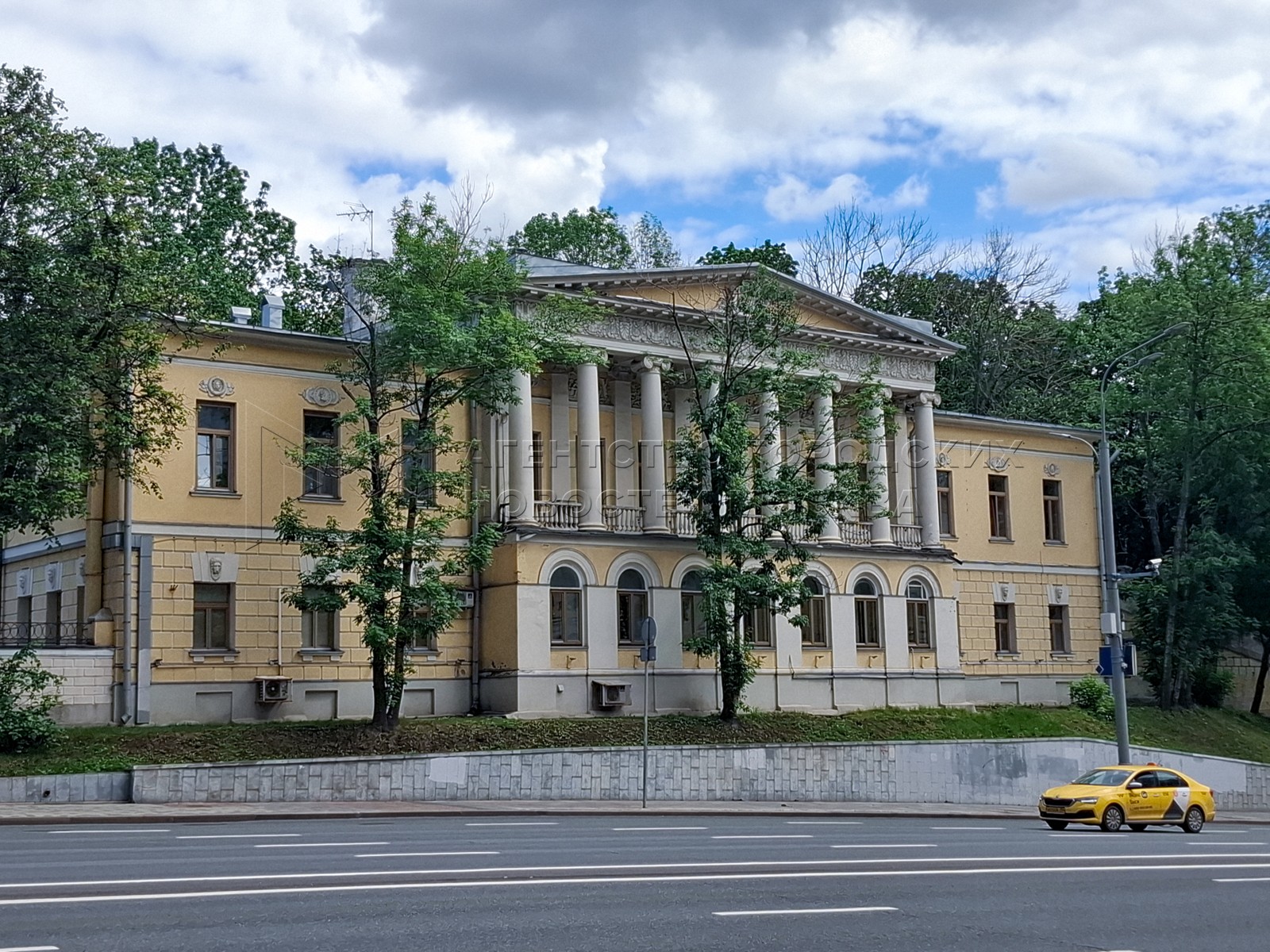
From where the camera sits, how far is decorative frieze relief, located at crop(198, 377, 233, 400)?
35.8 meters

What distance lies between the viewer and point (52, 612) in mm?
37656

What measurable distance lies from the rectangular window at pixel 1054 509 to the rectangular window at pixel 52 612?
32.6 m

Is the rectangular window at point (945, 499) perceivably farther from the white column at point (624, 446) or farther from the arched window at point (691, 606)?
the white column at point (624, 446)

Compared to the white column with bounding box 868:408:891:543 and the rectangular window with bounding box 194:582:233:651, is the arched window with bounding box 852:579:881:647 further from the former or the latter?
the rectangular window with bounding box 194:582:233:651

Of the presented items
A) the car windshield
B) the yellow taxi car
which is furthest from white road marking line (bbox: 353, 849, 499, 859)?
the car windshield

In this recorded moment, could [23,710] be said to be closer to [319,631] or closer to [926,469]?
[319,631]

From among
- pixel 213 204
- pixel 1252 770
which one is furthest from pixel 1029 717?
pixel 213 204

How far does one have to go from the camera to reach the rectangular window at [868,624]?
44.5m

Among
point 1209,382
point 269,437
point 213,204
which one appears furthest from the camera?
point 213,204

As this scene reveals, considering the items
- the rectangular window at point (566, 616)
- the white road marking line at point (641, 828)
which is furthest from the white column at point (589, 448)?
the white road marking line at point (641, 828)

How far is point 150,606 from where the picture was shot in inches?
1355

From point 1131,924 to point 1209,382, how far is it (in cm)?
3881

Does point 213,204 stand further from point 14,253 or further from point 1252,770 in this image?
point 1252,770

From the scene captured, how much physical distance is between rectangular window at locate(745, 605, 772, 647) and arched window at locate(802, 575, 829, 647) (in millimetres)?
1207
